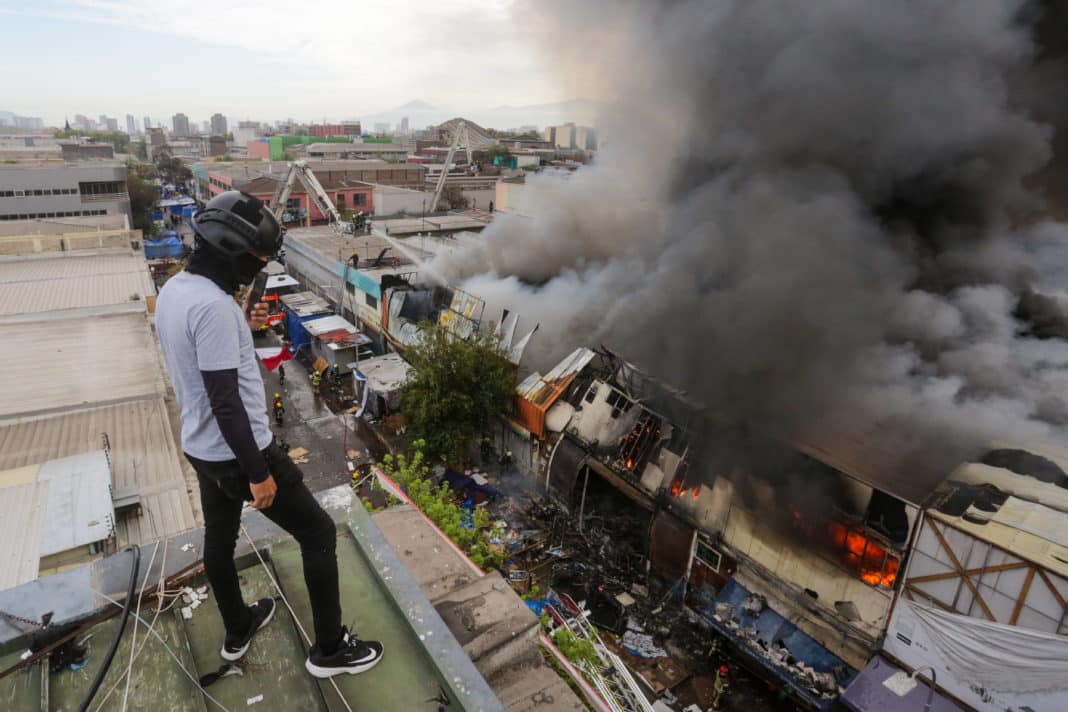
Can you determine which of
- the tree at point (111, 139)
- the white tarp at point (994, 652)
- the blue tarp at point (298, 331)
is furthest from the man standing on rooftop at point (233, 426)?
the tree at point (111, 139)

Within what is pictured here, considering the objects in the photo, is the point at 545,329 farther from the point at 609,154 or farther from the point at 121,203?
the point at 121,203

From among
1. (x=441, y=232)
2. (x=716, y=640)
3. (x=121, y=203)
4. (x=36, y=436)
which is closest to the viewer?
(x=36, y=436)

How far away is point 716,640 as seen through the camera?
7.62m

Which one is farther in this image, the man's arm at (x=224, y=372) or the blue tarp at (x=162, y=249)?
the blue tarp at (x=162, y=249)

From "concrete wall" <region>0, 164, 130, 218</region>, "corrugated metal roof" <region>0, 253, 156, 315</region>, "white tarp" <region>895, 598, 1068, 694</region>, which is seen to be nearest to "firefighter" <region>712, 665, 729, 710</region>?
"white tarp" <region>895, 598, 1068, 694</region>

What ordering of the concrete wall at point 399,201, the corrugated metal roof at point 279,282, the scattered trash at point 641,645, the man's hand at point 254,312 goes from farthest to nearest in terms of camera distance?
the concrete wall at point 399,201 → the corrugated metal roof at point 279,282 → the scattered trash at point 641,645 → the man's hand at point 254,312

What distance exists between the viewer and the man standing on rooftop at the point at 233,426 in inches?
67.3

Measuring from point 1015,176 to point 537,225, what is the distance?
34.5ft

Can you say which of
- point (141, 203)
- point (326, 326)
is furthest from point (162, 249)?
point (326, 326)

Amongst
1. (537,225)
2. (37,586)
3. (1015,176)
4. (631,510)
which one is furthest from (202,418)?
(537,225)

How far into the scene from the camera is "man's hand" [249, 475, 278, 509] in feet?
5.80

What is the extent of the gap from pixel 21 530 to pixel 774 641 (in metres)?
8.39

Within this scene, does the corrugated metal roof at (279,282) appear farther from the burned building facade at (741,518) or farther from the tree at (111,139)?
the tree at (111,139)

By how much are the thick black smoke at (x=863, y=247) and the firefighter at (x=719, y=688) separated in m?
3.17
